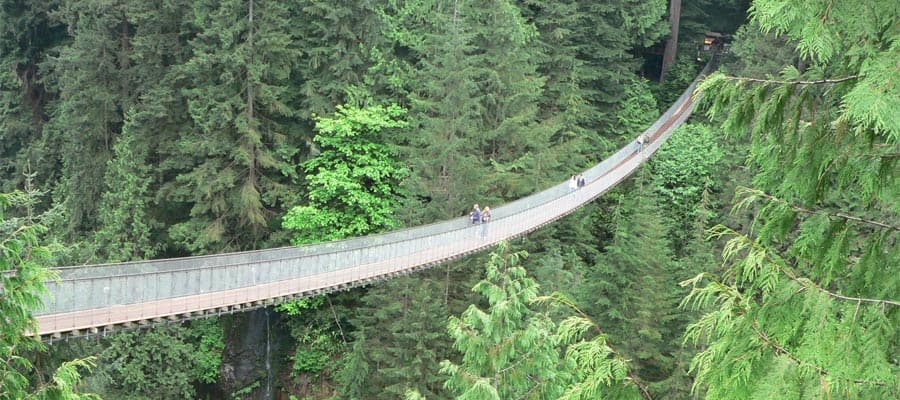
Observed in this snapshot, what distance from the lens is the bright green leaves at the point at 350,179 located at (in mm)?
17938

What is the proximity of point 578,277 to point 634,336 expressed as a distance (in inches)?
124

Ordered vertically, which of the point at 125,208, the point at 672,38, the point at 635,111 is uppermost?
the point at 672,38

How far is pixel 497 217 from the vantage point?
47.7ft

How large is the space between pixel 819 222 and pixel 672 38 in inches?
1006

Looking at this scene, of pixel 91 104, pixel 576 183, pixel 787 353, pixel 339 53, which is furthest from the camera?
pixel 91 104

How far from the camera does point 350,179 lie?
707 inches

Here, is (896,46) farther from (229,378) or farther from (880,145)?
(229,378)

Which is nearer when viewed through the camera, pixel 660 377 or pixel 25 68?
pixel 660 377

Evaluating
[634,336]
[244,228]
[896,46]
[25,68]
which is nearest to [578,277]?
[634,336]

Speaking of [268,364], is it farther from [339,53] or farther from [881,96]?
[881,96]

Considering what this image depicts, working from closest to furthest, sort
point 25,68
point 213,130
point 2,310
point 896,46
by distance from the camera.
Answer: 1. point 896,46
2. point 2,310
3. point 213,130
4. point 25,68

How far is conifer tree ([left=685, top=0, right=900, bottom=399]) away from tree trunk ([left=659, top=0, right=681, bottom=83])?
24.9 meters

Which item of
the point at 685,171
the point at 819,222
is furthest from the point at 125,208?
the point at 819,222

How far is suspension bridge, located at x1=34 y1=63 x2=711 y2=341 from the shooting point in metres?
9.09
